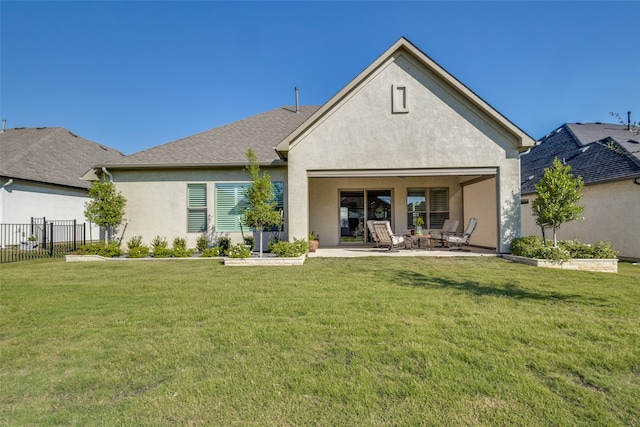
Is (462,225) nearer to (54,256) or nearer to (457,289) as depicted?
(457,289)

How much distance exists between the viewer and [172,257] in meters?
10.8

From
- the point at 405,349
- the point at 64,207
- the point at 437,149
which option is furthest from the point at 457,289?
the point at 64,207

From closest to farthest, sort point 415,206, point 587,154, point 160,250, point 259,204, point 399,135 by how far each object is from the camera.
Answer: point 259,204 → point 399,135 → point 160,250 → point 587,154 → point 415,206

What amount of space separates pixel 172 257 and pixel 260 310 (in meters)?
7.31

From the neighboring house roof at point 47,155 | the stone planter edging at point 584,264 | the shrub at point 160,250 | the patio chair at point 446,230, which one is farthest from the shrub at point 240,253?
the neighboring house roof at point 47,155

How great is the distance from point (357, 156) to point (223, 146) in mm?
5836

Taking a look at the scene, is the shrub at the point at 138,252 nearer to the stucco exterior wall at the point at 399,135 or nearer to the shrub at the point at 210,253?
the shrub at the point at 210,253

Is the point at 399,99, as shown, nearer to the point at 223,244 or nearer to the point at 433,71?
the point at 433,71

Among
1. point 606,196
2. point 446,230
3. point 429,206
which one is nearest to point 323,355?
point 446,230

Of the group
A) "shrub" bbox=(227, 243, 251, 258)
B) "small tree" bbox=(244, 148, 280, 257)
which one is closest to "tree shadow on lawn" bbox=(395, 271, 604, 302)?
"small tree" bbox=(244, 148, 280, 257)

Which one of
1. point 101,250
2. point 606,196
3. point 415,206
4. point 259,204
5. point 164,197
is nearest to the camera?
point 259,204

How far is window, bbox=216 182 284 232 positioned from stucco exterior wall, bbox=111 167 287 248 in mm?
194

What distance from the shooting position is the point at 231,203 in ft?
39.2

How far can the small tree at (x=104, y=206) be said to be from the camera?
10.9 meters
